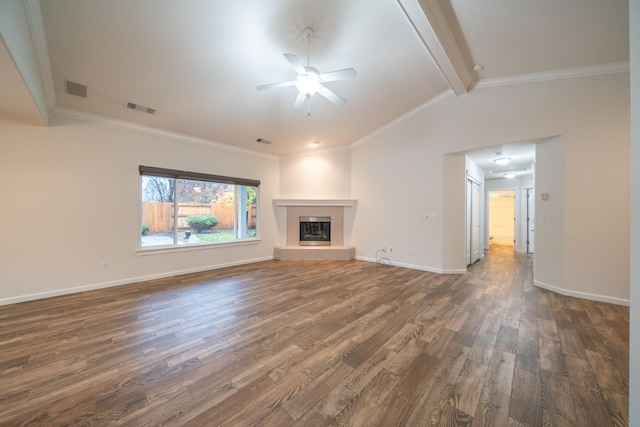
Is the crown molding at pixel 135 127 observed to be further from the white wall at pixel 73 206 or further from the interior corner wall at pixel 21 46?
the interior corner wall at pixel 21 46

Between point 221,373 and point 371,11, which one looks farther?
point 371,11

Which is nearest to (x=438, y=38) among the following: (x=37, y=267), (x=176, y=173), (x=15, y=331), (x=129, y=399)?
(x=129, y=399)

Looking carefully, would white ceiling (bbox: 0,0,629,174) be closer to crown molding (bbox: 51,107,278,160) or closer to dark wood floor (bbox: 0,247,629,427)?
crown molding (bbox: 51,107,278,160)

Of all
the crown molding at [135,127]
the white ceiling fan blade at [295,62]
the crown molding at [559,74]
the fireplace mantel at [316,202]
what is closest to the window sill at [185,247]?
the fireplace mantel at [316,202]

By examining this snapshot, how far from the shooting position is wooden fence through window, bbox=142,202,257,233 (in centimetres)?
448

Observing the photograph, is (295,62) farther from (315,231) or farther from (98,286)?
(315,231)

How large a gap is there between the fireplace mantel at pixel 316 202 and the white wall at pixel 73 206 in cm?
245

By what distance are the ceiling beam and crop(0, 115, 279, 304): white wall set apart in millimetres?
4389

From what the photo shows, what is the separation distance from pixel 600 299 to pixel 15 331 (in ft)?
22.7

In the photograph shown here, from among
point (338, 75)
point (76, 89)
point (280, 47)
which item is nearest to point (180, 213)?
point (76, 89)

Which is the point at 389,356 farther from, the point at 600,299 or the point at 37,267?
the point at 37,267

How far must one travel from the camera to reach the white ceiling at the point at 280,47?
7.42 ft

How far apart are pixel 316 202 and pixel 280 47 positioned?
3982 millimetres

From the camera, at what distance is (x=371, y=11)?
2.37 m
